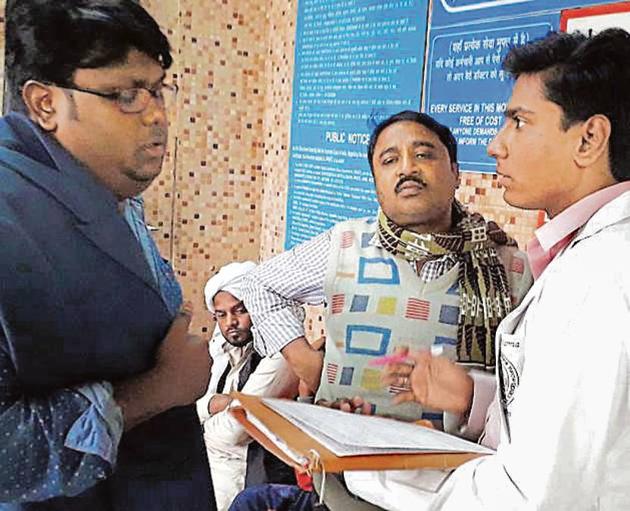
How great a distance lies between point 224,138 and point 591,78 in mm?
2659

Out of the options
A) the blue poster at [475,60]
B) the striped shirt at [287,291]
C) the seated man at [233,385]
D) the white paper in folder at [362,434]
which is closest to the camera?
the white paper in folder at [362,434]

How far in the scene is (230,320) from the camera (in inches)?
111

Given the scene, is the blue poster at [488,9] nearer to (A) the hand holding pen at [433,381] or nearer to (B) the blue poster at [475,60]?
(B) the blue poster at [475,60]

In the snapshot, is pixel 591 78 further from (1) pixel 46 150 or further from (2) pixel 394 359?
(1) pixel 46 150

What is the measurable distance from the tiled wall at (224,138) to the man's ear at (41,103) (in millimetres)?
2623

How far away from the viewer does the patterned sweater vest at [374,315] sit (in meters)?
1.74

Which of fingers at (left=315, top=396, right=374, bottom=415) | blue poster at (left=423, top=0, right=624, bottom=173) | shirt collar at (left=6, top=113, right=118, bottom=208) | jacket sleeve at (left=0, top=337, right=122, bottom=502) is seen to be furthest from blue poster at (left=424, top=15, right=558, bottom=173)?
jacket sleeve at (left=0, top=337, right=122, bottom=502)

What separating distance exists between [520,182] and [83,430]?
85 cm

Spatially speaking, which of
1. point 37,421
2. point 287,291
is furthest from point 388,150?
point 37,421

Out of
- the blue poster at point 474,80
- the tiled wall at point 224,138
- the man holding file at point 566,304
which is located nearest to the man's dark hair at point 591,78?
the man holding file at point 566,304

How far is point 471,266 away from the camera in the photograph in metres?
1.76

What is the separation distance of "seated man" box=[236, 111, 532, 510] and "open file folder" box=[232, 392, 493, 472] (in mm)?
396

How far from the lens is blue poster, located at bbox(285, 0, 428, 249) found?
2.64 metres

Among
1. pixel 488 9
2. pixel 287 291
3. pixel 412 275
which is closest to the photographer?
pixel 412 275
